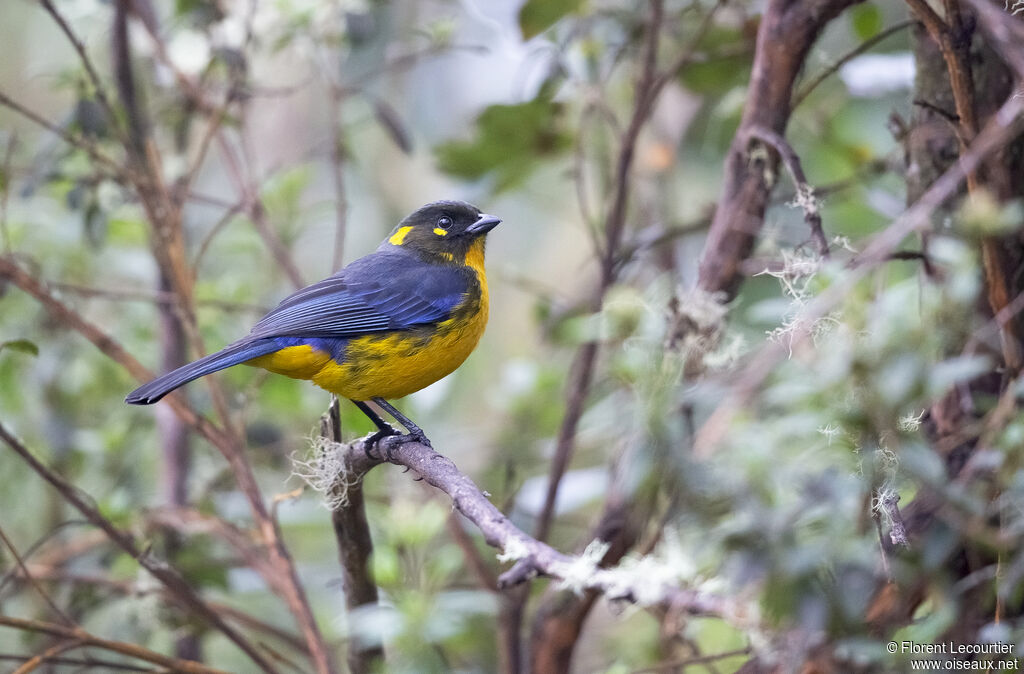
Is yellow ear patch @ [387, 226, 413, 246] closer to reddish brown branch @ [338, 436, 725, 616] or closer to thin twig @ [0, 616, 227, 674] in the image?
thin twig @ [0, 616, 227, 674]

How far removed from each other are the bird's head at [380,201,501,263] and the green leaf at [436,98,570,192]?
0.53 ft

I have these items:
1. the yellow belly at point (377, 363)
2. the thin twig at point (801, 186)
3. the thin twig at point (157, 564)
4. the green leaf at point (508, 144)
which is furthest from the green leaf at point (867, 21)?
the thin twig at point (157, 564)

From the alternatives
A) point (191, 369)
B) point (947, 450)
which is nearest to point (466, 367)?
point (191, 369)

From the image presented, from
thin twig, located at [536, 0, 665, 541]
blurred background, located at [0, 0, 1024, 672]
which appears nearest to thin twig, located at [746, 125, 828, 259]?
blurred background, located at [0, 0, 1024, 672]

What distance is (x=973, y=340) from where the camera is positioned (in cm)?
237

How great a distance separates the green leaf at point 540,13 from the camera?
366 cm

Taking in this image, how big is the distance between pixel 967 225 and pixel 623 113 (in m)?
3.47

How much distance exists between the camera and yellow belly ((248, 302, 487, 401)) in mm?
3309

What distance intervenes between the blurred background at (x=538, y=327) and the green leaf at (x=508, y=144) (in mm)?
14

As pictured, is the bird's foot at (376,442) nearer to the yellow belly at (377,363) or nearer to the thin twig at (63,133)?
the yellow belly at (377,363)

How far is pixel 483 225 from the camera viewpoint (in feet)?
13.3

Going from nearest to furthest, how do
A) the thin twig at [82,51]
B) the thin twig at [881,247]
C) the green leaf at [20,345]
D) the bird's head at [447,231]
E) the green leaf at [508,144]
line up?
the thin twig at [881,247] < the green leaf at [20,345] < the thin twig at [82,51] < the green leaf at [508,144] < the bird's head at [447,231]

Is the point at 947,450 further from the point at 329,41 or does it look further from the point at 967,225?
the point at 329,41

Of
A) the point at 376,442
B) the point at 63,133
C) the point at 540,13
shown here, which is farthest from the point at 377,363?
the point at 540,13
